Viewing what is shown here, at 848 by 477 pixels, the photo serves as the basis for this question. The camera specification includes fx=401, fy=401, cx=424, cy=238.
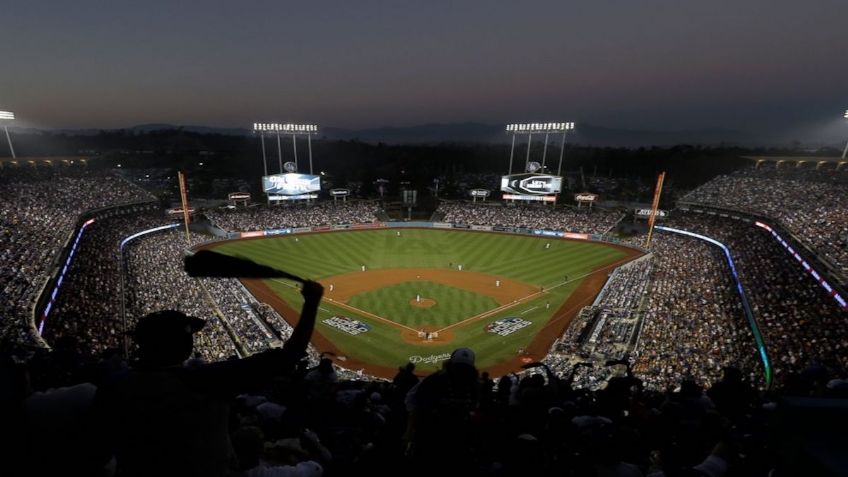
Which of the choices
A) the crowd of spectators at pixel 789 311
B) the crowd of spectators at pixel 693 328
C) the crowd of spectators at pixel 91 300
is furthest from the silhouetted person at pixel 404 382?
the crowd of spectators at pixel 693 328

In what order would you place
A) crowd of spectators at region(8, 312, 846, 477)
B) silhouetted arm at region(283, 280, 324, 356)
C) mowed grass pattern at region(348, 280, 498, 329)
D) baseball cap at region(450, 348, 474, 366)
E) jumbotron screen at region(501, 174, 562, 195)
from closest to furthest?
crowd of spectators at region(8, 312, 846, 477)
silhouetted arm at region(283, 280, 324, 356)
baseball cap at region(450, 348, 474, 366)
mowed grass pattern at region(348, 280, 498, 329)
jumbotron screen at region(501, 174, 562, 195)

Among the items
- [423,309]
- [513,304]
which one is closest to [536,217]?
[513,304]

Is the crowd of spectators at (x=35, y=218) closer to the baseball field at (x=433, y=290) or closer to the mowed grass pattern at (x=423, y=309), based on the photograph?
the baseball field at (x=433, y=290)

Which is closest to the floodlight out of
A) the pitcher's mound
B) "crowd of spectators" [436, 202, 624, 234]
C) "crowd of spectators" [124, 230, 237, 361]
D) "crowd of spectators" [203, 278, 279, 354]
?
"crowd of spectators" [436, 202, 624, 234]

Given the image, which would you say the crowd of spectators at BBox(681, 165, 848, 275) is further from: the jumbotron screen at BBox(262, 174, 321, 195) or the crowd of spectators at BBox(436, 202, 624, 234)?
the jumbotron screen at BBox(262, 174, 321, 195)

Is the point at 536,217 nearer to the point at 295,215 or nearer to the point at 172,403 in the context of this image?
the point at 295,215

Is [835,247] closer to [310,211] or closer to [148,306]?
[148,306]

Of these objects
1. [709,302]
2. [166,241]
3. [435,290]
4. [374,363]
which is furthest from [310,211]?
[709,302]
